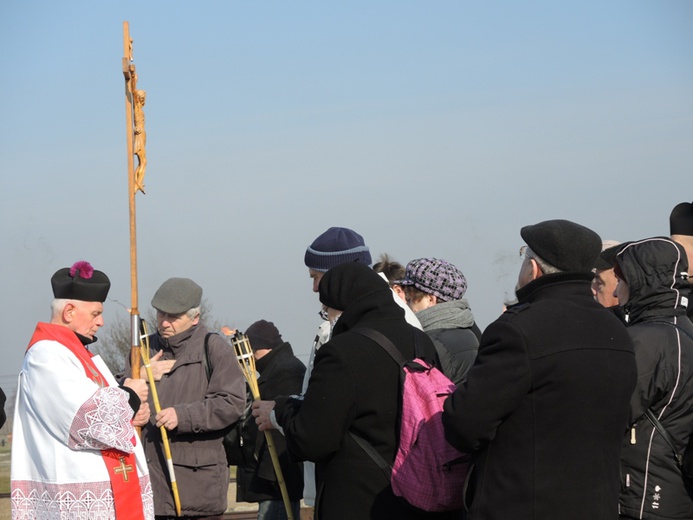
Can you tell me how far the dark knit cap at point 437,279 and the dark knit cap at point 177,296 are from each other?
1476 mm

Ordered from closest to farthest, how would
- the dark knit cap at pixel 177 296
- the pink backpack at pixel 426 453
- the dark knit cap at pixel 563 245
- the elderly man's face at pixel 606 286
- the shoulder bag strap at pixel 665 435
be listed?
the dark knit cap at pixel 563 245, the pink backpack at pixel 426 453, the shoulder bag strap at pixel 665 435, the elderly man's face at pixel 606 286, the dark knit cap at pixel 177 296

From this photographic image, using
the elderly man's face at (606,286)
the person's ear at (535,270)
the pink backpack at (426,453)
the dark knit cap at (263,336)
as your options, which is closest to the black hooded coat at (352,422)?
the pink backpack at (426,453)

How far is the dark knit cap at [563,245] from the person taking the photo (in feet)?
12.9

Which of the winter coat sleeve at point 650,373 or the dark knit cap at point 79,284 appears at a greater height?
the dark knit cap at point 79,284

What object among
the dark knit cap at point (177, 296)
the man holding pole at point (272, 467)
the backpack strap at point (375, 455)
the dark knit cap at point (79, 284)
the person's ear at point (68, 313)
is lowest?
the man holding pole at point (272, 467)

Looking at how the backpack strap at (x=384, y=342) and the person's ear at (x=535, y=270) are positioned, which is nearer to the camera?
the person's ear at (x=535, y=270)

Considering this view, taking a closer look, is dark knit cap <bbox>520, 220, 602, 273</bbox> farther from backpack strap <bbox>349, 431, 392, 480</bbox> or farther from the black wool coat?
backpack strap <bbox>349, 431, 392, 480</bbox>

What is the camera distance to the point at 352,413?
4.39 m

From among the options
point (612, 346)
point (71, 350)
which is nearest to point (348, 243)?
point (71, 350)

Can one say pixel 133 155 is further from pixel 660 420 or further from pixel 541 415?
pixel 660 420

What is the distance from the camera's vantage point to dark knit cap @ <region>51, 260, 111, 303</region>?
5406 mm

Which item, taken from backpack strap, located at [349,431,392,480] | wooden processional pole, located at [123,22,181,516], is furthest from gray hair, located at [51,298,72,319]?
backpack strap, located at [349,431,392,480]

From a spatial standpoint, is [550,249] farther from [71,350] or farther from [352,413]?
[71,350]

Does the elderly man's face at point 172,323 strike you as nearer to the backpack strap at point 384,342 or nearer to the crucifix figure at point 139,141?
the crucifix figure at point 139,141
